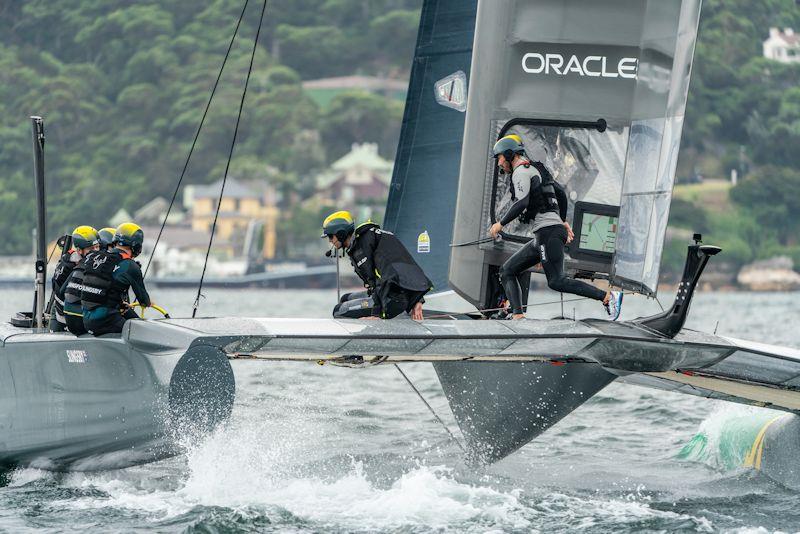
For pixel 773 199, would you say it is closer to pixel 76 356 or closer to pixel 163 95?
pixel 163 95

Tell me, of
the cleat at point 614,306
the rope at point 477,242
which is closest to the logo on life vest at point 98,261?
the rope at point 477,242

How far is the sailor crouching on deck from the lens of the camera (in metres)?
7.22

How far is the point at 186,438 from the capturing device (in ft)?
21.6

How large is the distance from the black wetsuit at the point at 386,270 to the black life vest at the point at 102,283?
133 cm

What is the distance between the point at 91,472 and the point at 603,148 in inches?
137

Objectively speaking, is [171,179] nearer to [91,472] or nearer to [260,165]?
[260,165]

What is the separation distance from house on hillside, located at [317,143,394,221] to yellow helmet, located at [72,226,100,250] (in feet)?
201

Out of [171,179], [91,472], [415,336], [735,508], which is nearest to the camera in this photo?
[415,336]

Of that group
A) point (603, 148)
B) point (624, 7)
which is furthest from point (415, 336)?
point (624, 7)

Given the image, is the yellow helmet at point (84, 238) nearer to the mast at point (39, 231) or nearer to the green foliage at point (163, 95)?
the mast at point (39, 231)

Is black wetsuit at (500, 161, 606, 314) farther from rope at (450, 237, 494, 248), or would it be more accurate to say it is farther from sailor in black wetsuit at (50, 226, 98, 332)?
sailor in black wetsuit at (50, 226, 98, 332)

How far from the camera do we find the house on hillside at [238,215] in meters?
68.6

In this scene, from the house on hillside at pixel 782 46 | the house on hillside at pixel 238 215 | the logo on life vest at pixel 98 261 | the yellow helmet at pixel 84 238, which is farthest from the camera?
the house on hillside at pixel 782 46

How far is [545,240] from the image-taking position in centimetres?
697
